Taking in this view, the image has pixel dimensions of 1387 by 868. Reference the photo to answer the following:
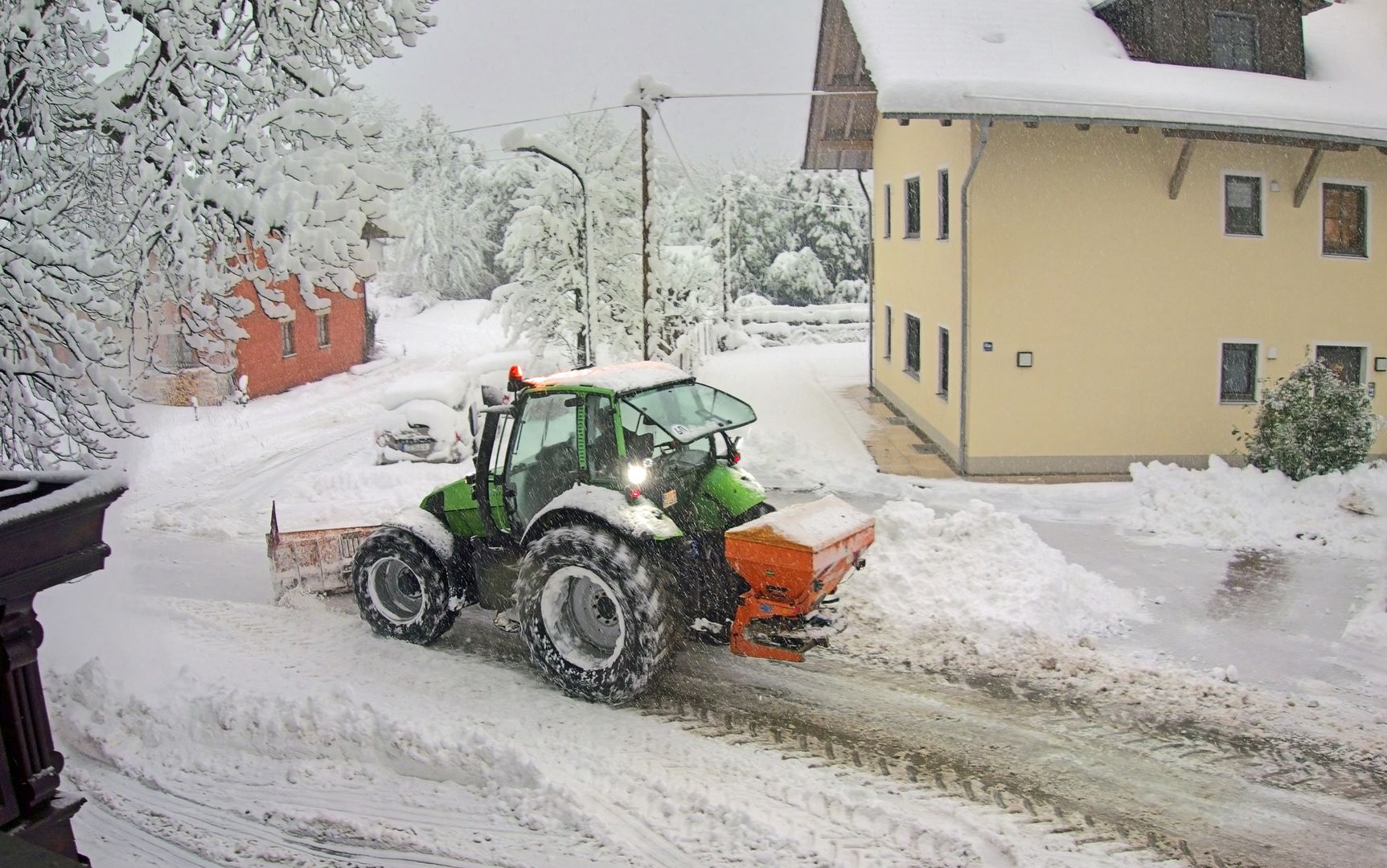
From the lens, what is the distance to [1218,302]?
13.9 m

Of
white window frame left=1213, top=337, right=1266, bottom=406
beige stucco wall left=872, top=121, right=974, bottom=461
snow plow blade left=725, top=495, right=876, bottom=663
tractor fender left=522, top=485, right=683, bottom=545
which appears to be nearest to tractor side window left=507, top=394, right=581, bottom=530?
tractor fender left=522, top=485, right=683, bottom=545

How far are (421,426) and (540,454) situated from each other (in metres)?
8.37

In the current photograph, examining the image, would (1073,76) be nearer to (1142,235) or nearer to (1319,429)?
(1142,235)

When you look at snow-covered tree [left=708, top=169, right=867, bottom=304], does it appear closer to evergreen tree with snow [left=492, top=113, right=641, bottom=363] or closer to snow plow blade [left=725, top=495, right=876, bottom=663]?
evergreen tree with snow [left=492, top=113, right=641, bottom=363]

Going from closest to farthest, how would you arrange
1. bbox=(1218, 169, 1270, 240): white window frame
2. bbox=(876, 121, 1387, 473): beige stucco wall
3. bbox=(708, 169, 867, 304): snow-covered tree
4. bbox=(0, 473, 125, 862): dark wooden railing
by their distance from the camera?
bbox=(0, 473, 125, 862): dark wooden railing
bbox=(876, 121, 1387, 473): beige stucco wall
bbox=(1218, 169, 1270, 240): white window frame
bbox=(708, 169, 867, 304): snow-covered tree

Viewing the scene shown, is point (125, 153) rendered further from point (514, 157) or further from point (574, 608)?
point (514, 157)

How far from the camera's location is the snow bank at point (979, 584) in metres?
7.61

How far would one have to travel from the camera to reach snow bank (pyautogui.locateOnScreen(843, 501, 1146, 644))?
7613mm

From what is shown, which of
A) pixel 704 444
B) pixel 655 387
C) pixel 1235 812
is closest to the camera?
pixel 1235 812

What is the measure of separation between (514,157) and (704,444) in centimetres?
1932

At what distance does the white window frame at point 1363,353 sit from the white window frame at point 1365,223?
7 cm

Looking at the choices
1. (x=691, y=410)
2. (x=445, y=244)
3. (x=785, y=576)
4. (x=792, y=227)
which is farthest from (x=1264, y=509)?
(x=445, y=244)

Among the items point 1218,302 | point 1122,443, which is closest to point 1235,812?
point 1122,443

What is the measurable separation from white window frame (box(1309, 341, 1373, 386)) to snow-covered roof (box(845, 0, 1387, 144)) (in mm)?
2886
